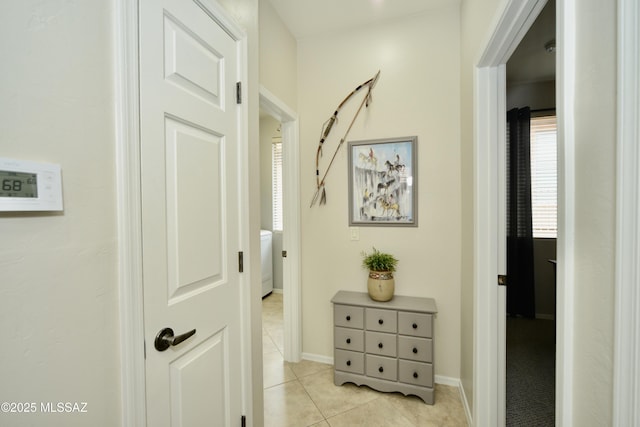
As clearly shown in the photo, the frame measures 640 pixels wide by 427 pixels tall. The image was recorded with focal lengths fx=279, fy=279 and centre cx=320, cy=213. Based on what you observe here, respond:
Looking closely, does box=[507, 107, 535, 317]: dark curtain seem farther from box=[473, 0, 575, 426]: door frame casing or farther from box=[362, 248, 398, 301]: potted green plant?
box=[473, 0, 575, 426]: door frame casing

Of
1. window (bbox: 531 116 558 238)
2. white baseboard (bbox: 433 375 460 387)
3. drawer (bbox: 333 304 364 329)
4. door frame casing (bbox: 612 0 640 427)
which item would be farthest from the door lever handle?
window (bbox: 531 116 558 238)

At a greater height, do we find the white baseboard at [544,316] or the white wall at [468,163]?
the white wall at [468,163]

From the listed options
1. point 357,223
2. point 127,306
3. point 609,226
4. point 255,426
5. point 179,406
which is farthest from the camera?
point 357,223

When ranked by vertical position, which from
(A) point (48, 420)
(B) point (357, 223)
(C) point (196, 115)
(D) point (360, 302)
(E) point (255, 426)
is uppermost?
(C) point (196, 115)

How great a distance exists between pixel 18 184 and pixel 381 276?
202 centimetres

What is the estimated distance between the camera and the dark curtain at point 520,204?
3268 millimetres

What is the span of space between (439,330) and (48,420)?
233 centimetres

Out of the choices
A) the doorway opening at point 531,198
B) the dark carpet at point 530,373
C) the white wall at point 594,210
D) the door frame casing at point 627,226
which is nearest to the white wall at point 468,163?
the dark carpet at point 530,373

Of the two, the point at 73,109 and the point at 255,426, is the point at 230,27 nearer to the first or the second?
the point at 73,109

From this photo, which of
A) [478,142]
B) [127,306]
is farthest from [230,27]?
[478,142]

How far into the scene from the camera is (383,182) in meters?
2.37

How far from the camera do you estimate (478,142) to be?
161cm

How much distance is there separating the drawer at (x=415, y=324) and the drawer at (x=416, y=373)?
216 mm

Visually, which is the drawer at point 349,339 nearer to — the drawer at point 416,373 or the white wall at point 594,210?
the drawer at point 416,373
